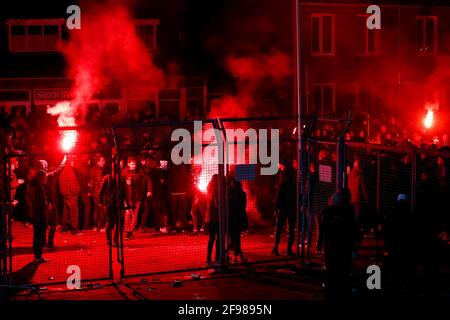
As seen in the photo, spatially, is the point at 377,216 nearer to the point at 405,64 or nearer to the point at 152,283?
the point at 152,283

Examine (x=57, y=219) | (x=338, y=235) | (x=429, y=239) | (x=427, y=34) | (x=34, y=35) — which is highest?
(x=427, y=34)

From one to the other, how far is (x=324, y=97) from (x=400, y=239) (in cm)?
2437

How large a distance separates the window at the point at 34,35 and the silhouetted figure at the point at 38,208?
19020 millimetres

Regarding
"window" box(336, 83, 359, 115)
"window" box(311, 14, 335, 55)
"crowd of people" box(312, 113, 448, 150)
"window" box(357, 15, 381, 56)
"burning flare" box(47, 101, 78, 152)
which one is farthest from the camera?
"window" box(357, 15, 381, 56)

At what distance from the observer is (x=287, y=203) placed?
14.3 m

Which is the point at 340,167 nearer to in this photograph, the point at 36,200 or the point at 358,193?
the point at 358,193

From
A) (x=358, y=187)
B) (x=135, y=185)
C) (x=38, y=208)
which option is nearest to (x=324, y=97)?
(x=135, y=185)

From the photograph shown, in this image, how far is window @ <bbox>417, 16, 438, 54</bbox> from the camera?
119 ft

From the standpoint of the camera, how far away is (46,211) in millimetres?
14141

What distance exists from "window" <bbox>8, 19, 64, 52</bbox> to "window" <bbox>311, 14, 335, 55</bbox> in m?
11.1

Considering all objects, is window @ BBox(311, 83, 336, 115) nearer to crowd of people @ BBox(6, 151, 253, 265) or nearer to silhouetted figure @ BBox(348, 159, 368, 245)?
crowd of people @ BBox(6, 151, 253, 265)

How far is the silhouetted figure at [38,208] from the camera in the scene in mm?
13836

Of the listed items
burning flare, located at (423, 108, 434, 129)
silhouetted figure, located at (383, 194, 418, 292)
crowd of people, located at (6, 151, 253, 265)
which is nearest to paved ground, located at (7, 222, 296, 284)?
crowd of people, located at (6, 151, 253, 265)

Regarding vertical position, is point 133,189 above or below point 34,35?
below
